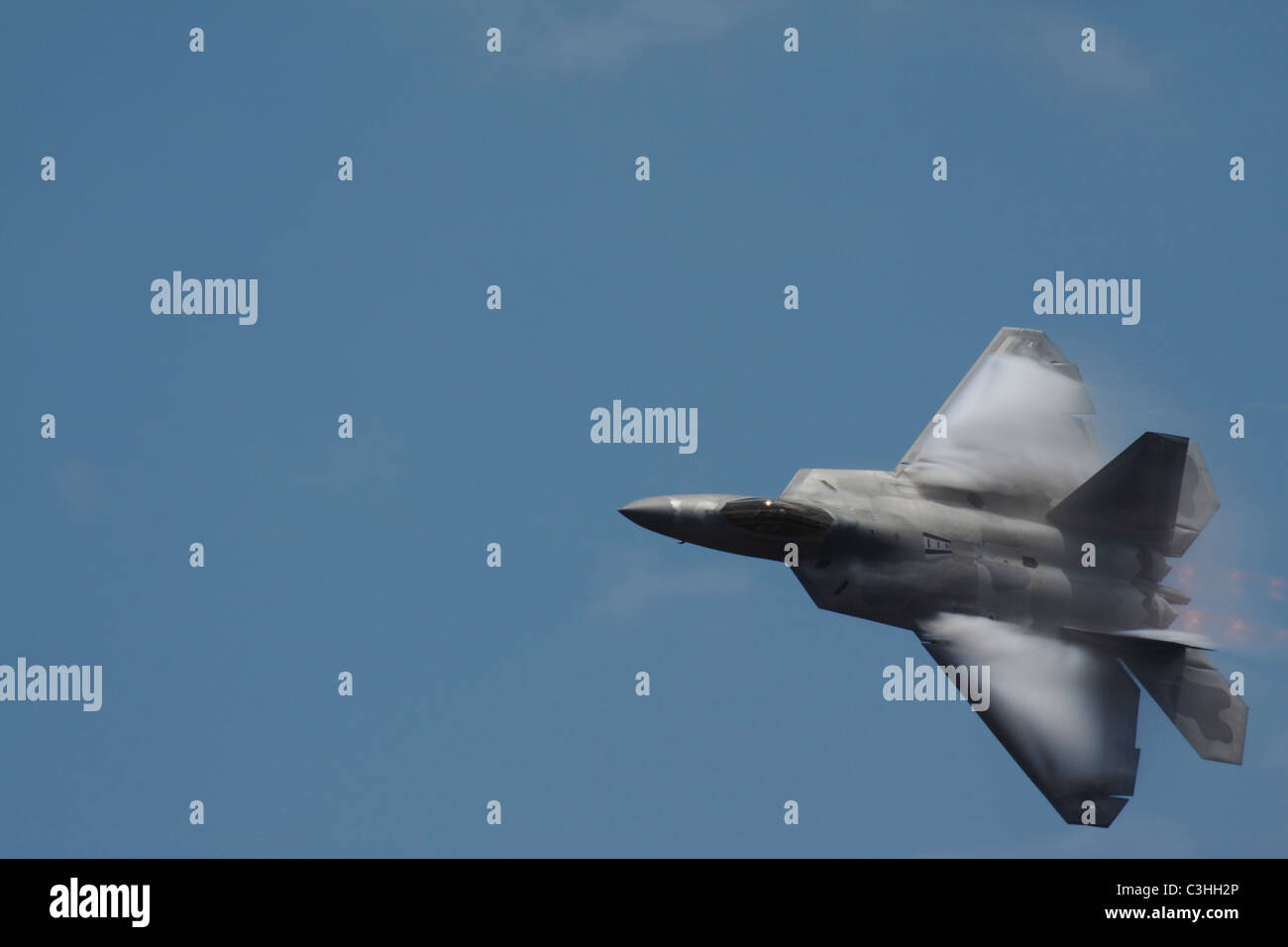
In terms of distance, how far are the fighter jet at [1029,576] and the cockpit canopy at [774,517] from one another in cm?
4

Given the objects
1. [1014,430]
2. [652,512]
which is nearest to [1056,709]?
[1014,430]

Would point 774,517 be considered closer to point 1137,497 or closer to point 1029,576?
point 1029,576

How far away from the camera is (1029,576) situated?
49.1m

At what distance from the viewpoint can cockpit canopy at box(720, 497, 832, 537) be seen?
4712 centimetres

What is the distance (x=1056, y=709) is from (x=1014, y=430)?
774 centimetres

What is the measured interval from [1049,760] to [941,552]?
5.82m

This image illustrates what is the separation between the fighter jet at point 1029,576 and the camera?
1892 inches

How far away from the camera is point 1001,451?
51.4 metres

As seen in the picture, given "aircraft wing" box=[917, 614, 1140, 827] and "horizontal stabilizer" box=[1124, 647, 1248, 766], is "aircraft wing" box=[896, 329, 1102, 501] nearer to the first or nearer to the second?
"aircraft wing" box=[917, 614, 1140, 827]

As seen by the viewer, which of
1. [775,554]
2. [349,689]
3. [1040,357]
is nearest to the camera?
[775,554]

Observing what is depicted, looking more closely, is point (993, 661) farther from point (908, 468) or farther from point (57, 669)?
point (57, 669)

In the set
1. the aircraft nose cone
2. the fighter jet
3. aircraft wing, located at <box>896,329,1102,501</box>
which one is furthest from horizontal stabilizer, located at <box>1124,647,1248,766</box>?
the aircraft nose cone

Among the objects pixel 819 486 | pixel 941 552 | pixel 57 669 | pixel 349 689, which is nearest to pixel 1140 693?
pixel 941 552

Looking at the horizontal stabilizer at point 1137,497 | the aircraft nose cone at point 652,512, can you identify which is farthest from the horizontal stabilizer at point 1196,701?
the aircraft nose cone at point 652,512
